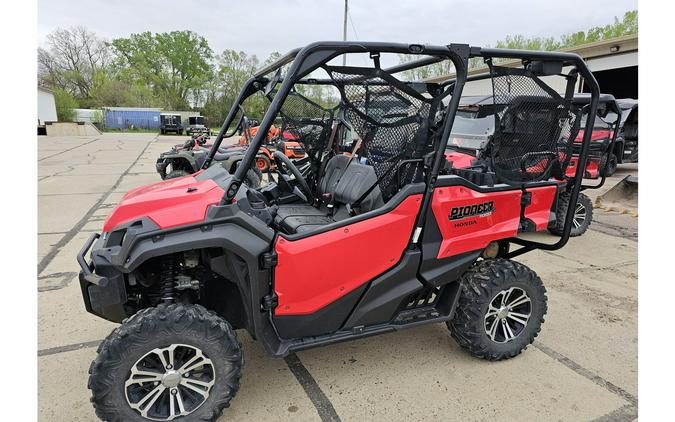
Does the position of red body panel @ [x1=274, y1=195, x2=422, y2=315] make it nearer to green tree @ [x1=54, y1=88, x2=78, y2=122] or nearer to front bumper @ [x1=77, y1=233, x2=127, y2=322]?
front bumper @ [x1=77, y1=233, x2=127, y2=322]

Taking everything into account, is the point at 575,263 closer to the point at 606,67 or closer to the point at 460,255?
the point at 460,255

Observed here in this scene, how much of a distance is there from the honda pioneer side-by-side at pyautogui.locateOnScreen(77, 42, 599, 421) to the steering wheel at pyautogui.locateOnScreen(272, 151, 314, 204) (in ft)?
0.07

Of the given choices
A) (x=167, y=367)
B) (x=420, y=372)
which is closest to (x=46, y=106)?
(x=167, y=367)

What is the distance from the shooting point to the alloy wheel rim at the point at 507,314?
9.91ft

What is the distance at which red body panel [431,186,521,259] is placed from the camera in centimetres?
268

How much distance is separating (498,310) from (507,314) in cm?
9

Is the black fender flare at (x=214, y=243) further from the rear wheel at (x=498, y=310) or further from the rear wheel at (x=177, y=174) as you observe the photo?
the rear wheel at (x=177, y=174)

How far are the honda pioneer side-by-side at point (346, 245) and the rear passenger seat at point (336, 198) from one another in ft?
0.05

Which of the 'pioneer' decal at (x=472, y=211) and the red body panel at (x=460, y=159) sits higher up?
the red body panel at (x=460, y=159)

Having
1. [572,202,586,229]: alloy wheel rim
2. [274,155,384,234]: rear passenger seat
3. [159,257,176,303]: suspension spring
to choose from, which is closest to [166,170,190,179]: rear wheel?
[274,155,384,234]: rear passenger seat

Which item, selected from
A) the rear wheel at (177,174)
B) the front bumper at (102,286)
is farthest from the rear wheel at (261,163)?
the rear wheel at (177,174)

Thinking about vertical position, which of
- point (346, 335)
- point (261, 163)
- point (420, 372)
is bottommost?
point (420, 372)

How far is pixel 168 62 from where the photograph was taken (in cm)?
6638

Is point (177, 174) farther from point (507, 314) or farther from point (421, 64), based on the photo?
point (507, 314)
